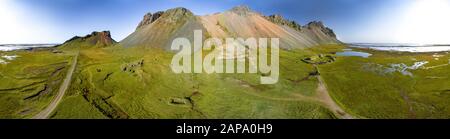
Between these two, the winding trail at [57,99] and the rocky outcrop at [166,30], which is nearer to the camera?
the winding trail at [57,99]

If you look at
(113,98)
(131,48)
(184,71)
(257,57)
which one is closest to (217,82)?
(184,71)

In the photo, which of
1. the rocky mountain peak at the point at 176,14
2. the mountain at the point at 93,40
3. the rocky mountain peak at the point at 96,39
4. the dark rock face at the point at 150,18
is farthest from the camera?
the dark rock face at the point at 150,18

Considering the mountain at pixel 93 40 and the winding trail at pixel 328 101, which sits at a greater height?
the mountain at pixel 93 40

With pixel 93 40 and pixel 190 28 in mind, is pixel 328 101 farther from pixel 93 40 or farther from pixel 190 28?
pixel 93 40

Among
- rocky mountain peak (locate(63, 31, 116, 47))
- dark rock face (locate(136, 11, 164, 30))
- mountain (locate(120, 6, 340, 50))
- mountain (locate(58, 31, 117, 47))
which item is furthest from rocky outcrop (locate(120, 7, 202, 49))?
rocky mountain peak (locate(63, 31, 116, 47))

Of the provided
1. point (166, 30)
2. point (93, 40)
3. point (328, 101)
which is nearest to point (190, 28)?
point (166, 30)

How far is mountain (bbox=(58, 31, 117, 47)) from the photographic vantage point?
16843 cm

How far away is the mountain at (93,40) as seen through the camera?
168 metres

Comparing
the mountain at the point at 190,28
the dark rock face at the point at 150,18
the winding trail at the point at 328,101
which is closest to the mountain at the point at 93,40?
the dark rock face at the point at 150,18

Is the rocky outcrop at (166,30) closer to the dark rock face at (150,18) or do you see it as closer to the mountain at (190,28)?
the mountain at (190,28)

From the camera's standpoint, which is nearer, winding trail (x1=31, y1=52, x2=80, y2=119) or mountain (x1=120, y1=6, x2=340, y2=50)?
winding trail (x1=31, y1=52, x2=80, y2=119)

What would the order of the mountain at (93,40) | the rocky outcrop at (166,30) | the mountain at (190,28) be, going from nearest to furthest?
the rocky outcrop at (166,30), the mountain at (190,28), the mountain at (93,40)

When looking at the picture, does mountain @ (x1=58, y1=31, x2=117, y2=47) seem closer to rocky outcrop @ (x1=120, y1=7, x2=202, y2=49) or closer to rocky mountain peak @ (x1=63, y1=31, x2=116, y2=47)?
rocky mountain peak @ (x1=63, y1=31, x2=116, y2=47)
